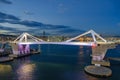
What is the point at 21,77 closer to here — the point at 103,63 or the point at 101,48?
the point at 103,63

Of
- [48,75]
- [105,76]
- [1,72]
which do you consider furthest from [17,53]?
[105,76]

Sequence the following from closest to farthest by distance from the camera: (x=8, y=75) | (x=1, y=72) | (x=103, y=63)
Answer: (x=8, y=75) → (x=1, y=72) → (x=103, y=63)

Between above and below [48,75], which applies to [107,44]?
above

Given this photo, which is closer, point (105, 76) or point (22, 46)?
point (105, 76)

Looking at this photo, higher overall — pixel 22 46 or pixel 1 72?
pixel 22 46

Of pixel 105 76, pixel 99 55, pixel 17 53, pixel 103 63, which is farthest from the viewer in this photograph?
pixel 17 53

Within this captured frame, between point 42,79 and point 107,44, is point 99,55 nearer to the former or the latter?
point 107,44

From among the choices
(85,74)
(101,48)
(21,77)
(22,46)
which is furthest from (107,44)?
(22,46)

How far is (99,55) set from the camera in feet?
243

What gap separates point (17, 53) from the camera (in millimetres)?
95812

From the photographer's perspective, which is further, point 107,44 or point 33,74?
point 107,44

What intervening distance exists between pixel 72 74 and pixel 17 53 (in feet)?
158

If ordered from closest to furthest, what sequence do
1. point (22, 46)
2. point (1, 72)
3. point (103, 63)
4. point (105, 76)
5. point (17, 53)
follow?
point (105, 76), point (1, 72), point (103, 63), point (17, 53), point (22, 46)

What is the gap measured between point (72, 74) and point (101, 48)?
2594cm
